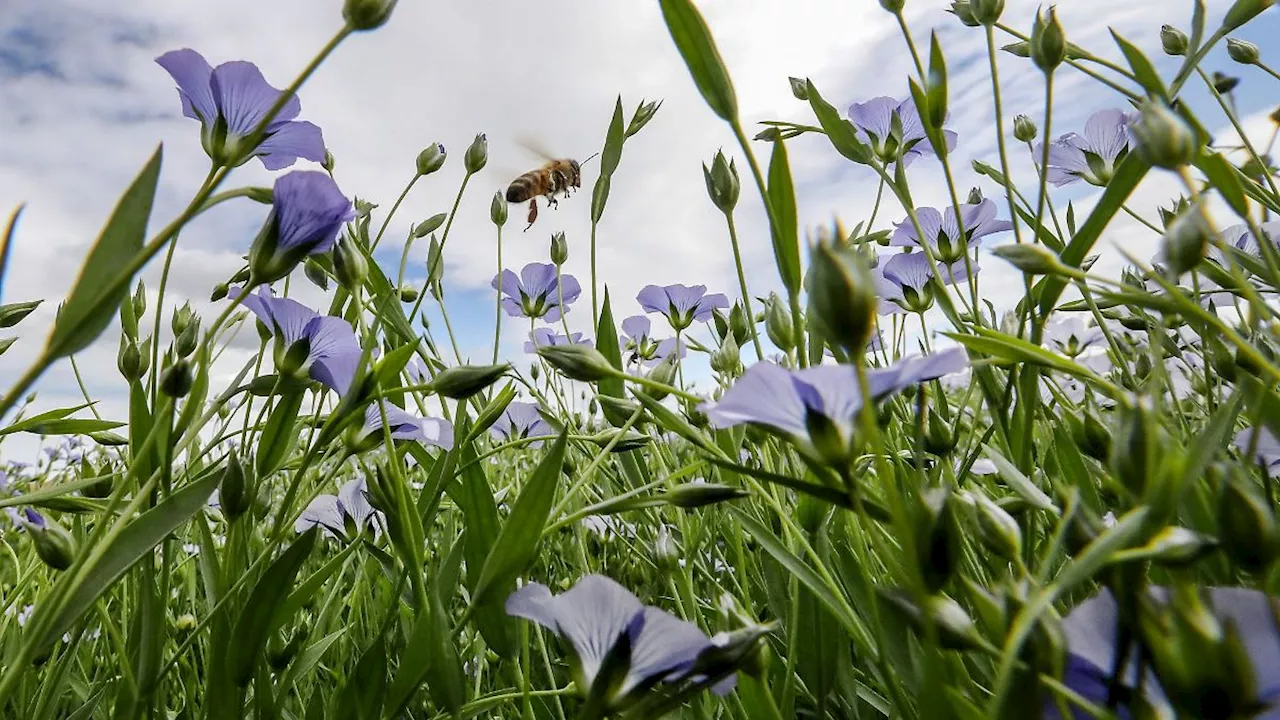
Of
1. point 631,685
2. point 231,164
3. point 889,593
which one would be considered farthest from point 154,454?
point 889,593

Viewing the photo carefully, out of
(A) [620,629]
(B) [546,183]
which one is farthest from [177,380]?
(B) [546,183]

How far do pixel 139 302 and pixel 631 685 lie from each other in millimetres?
752

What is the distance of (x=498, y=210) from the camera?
46.6 inches

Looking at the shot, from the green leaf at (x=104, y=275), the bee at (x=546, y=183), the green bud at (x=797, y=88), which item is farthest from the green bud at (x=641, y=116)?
the bee at (x=546, y=183)

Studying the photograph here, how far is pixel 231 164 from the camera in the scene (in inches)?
18.9

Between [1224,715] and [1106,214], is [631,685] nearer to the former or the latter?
[1224,715]

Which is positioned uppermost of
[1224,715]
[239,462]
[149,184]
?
[149,184]

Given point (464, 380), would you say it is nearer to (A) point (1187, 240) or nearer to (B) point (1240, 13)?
(A) point (1187, 240)

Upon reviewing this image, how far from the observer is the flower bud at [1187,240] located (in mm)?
377

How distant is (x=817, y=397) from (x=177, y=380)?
1.30 feet

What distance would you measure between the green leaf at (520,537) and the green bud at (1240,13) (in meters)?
0.75

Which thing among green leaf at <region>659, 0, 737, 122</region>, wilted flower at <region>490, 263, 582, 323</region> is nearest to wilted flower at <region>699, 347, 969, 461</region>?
green leaf at <region>659, 0, 737, 122</region>

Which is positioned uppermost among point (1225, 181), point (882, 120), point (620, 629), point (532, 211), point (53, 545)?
point (532, 211)

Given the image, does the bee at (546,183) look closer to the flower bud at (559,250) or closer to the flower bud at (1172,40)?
the flower bud at (559,250)
